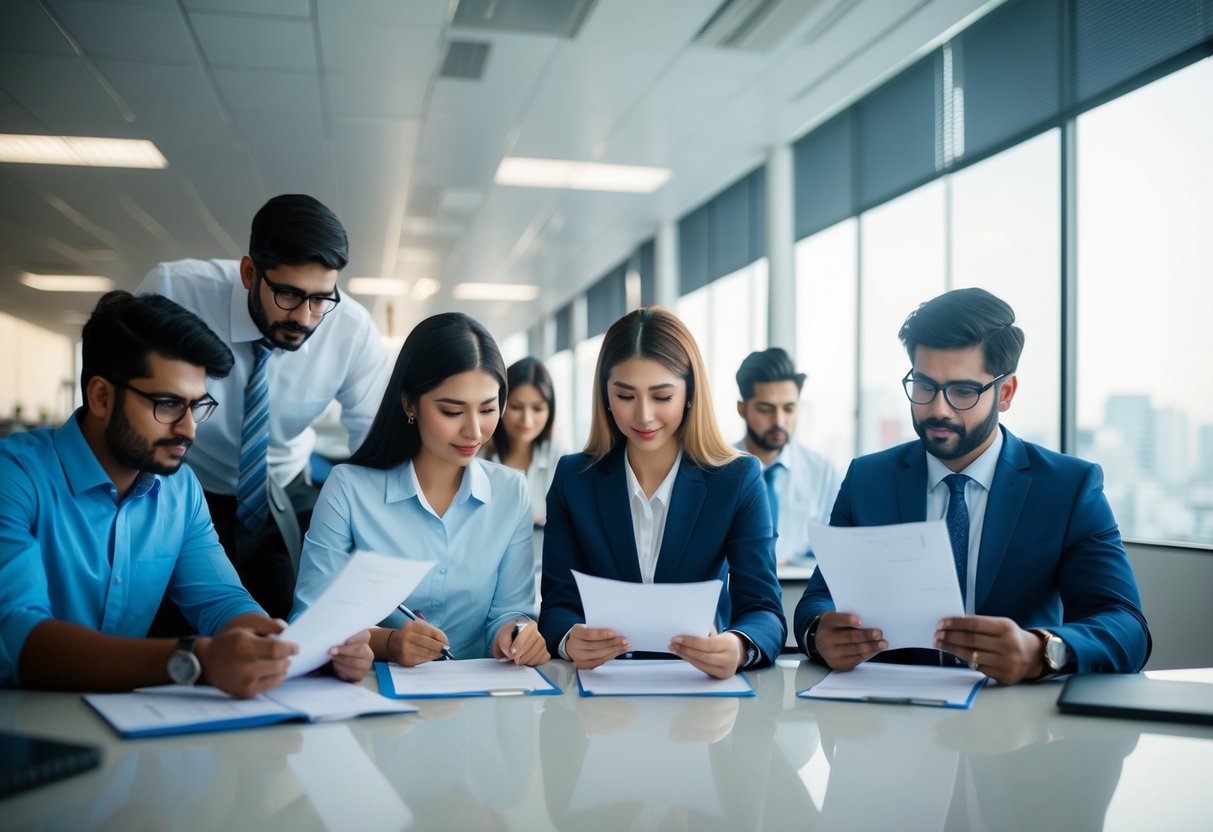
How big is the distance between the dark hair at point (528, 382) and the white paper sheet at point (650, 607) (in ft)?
8.35

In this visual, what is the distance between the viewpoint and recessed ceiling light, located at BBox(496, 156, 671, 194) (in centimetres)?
631

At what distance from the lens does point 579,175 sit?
6.60 meters

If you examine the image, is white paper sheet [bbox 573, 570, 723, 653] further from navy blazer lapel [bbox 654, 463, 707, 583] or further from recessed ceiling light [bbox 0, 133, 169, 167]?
recessed ceiling light [bbox 0, 133, 169, 167]

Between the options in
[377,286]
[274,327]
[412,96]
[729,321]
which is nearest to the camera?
[274,327]

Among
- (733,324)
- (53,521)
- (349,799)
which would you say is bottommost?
(349,799)

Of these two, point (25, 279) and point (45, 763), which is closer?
point (45, 763)

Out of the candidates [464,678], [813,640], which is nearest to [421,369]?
[464,678]

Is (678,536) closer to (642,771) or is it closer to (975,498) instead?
(975,498)

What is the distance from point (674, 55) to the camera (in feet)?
14.6

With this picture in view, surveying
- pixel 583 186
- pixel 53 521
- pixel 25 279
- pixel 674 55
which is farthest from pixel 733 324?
pixel 25 279

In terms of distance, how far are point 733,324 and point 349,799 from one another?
6.73 meters

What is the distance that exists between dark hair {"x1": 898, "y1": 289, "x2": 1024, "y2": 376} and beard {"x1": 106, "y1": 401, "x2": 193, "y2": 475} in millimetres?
1389

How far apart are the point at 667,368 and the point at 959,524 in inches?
25.6

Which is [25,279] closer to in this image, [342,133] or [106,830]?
[342,133]
